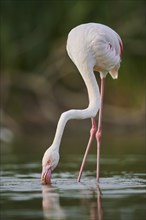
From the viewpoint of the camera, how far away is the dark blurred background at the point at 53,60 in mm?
25531

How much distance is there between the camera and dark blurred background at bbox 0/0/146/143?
83.8 feet

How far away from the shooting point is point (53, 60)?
27000mm

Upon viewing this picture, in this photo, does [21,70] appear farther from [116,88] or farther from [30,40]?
[116,88]

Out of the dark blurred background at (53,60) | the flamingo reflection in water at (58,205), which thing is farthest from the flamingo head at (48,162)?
the dark blurred background at (53,60)

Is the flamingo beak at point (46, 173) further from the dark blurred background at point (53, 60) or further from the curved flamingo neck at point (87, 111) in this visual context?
the dark blurred background at point (53, 60)

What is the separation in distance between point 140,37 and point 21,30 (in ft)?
12.0

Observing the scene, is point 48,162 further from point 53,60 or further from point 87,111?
point 53,60

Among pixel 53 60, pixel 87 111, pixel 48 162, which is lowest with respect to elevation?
pixel 48 162

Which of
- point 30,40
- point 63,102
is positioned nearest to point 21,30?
point 30,40

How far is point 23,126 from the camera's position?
24891 millimetres

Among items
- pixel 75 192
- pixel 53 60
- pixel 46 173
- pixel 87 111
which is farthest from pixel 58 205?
pixel 53 60

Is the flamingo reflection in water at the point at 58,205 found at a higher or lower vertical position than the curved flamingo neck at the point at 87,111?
lower

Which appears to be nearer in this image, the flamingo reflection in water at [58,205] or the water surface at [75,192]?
the flamingo reflection in water at [58,205]

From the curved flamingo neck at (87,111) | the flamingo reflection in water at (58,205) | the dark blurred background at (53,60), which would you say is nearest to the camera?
the flamingo reflection in water at (58,205)
